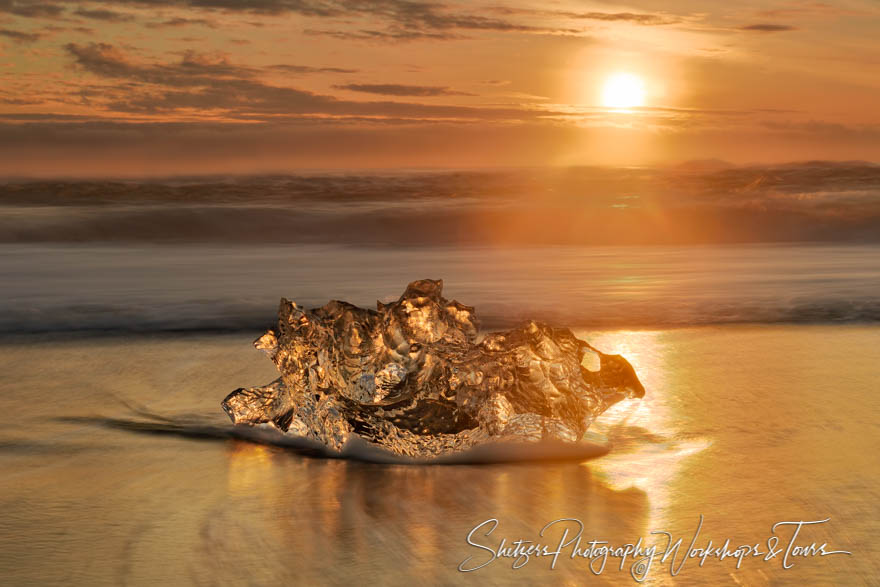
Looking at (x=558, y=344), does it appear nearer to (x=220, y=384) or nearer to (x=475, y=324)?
(x=475, y=324)

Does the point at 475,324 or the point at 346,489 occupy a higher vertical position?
the point at 475,324

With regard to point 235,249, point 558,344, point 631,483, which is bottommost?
point 235,249

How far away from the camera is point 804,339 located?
627 cm

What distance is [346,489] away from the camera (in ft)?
10.6

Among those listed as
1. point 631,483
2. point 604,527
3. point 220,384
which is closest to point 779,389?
point 631,483

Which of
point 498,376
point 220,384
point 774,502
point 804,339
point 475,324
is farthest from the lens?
point 804,339

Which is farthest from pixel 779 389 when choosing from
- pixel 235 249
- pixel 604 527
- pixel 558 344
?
pixel 235 249

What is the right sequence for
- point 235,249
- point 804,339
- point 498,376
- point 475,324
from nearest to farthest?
1. point 498,376
2. point 475,324
3. point 804,339
4. point 235,249

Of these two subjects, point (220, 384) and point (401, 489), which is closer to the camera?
point (401, 489)

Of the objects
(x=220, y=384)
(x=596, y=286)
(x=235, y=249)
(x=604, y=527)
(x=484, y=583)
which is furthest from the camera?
(x=235, y=249)

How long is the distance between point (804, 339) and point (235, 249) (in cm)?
1178

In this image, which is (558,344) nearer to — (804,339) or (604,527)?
(604,527)

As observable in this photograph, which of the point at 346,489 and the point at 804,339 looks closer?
the point at 346,489

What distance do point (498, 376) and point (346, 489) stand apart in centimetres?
82
